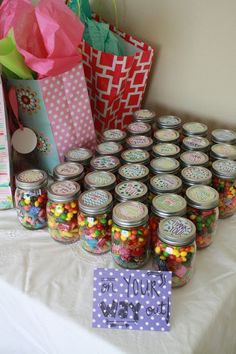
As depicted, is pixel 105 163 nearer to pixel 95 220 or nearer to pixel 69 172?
pixel 69 172

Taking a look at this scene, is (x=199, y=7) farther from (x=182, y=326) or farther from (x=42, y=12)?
(x=182, y=326)

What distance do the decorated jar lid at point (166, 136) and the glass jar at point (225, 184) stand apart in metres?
0.16

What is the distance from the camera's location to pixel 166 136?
1.09 metres

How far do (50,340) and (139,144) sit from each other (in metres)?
0.54

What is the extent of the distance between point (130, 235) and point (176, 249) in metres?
0.09

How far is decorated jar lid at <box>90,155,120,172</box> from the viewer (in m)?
0.95

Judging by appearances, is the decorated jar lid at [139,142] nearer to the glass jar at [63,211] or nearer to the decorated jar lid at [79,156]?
the decorated jar lid at [79,156]

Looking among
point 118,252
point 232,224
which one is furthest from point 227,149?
point 118,252

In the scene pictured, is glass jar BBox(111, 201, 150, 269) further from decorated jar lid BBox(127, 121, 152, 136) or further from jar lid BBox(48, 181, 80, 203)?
decorated jar lid BBox(127, 121, 152, 136)

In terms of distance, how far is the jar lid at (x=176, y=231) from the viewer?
71cm

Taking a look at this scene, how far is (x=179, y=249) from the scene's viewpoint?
72 cm

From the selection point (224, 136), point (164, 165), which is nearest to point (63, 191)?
point (164, 165)

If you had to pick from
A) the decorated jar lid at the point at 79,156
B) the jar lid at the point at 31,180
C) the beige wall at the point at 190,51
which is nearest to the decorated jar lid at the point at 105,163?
the decorated jar lid at the point at 79,156

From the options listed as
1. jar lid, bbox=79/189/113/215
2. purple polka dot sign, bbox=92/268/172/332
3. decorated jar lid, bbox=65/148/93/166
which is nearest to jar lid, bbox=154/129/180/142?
decorated jar lid, bbox=65/148/93/166
